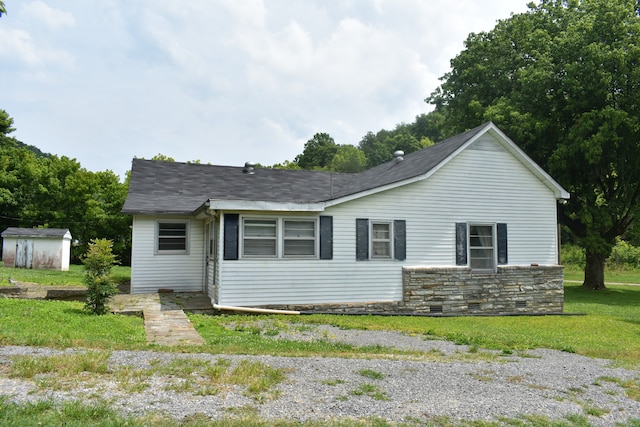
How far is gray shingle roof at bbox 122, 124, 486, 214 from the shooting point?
50.2 ft

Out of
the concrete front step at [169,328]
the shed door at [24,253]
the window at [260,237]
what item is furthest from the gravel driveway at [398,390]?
the shed door at [24,253]

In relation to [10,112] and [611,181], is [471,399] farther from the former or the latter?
[10,112]

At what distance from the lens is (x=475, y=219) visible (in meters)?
14.5

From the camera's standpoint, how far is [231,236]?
39.8 ft

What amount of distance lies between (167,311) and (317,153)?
6057cm

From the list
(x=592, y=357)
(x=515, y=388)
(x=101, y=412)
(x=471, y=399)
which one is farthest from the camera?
(x=592, y=357)

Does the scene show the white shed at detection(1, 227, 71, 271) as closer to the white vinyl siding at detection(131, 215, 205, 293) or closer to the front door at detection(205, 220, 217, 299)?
the white vinyl siding at detection(131, 215, 205, 293)

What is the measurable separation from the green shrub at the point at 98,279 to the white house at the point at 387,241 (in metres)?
2.65

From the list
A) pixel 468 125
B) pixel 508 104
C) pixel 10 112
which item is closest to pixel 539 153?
pixel 508 104

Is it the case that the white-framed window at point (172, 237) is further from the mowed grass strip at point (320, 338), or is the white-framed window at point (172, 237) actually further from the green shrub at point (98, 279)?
the green shrub at point (98, 279)

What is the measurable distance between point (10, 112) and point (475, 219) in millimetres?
41992

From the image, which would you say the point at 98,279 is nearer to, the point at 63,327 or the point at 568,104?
the point at 63,327

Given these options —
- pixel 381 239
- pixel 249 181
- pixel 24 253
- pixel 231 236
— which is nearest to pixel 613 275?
pixel 381 239

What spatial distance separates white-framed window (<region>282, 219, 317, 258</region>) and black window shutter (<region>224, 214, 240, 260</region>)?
1303mm
